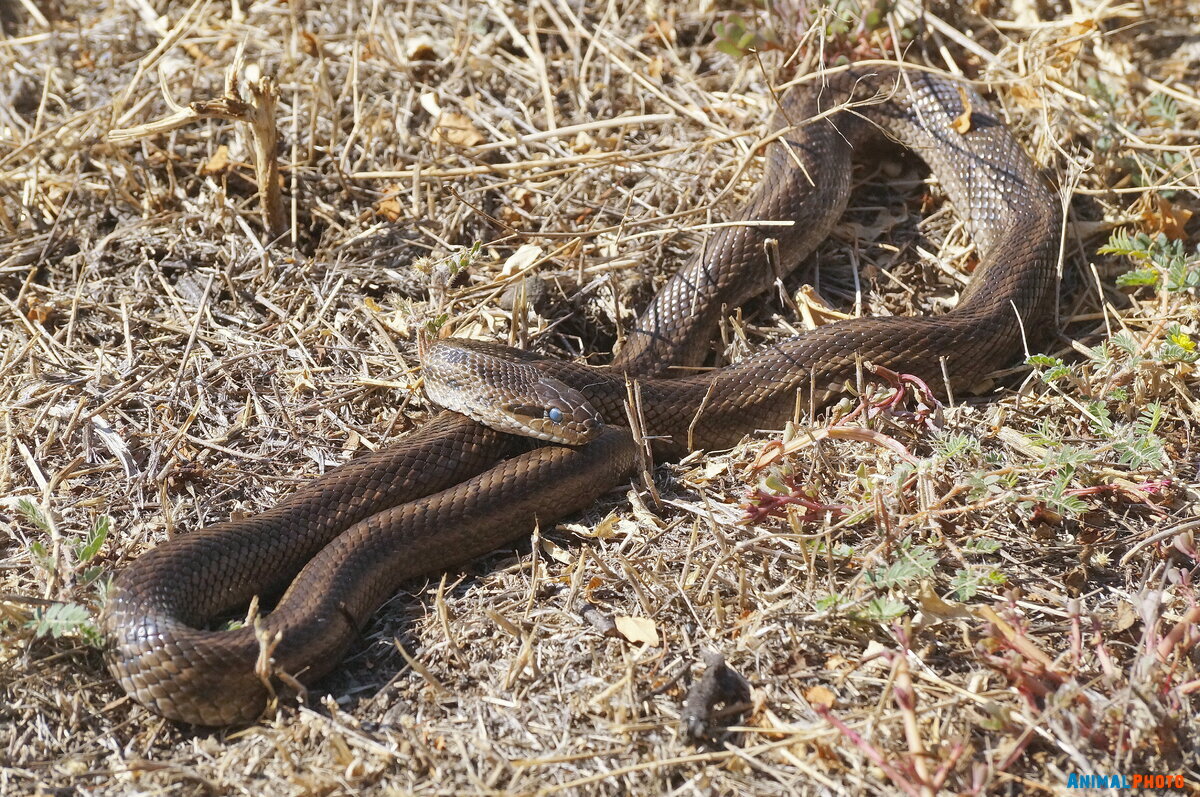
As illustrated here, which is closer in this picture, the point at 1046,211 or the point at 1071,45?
the point at 1046,211

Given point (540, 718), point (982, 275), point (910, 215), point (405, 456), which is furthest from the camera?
point (910, 215)

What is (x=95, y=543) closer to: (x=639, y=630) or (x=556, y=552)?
(x=556, y=552)

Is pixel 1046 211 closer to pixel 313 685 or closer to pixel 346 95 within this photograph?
pixel 346 95

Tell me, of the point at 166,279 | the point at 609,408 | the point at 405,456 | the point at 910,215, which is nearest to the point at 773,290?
the point at 910,215

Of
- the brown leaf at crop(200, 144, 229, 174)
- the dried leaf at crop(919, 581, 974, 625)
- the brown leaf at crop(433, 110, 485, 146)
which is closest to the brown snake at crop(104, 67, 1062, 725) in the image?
the dried leaf at crop(919, 581, 974, 625)

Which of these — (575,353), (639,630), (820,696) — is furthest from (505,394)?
(820,696)

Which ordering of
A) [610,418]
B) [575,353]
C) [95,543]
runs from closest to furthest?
[95,543]
[610,418]
[575,353]

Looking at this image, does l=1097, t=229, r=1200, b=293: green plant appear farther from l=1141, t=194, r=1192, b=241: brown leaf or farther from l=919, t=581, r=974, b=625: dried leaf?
l=919, t=581, r=974, b=625: dried leaf
